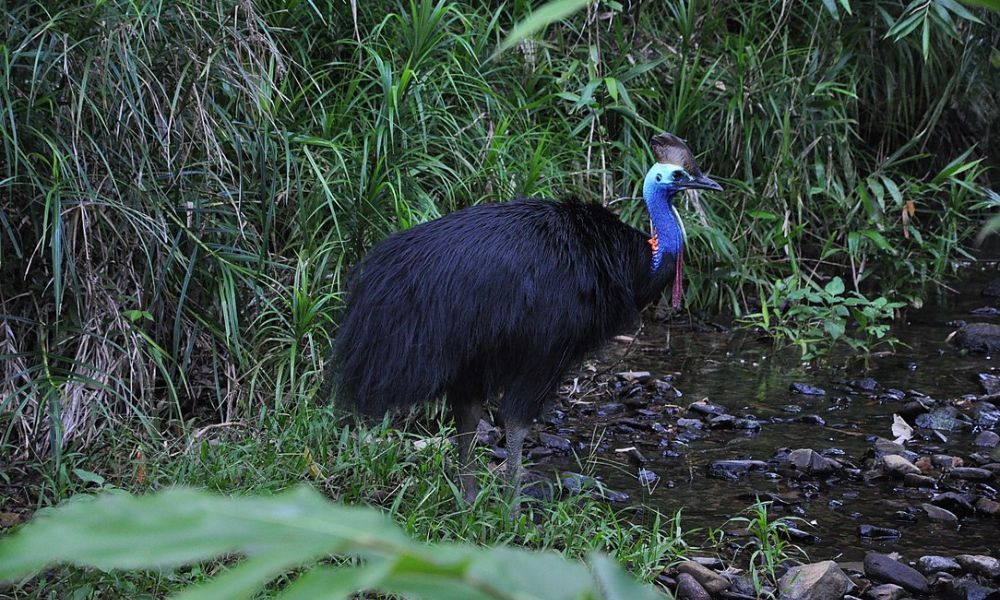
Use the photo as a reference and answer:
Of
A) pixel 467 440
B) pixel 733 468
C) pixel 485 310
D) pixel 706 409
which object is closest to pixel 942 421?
pixel 706 409

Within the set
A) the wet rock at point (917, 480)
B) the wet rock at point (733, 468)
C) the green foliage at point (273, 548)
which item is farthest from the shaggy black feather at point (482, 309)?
the green foliage at point (273, 548)

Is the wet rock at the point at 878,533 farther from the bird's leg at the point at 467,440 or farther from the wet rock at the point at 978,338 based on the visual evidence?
the wet rock at the point at 978,338

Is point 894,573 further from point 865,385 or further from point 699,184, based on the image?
point 865,385

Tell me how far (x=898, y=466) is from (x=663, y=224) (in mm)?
1104

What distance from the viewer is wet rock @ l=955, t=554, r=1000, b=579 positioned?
296 centimetres

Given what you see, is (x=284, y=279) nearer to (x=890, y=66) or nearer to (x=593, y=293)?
(x=593, y=293)

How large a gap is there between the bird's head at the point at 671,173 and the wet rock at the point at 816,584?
1.30 metres

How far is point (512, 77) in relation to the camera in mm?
5188

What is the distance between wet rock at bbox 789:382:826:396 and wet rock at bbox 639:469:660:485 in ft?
3.66

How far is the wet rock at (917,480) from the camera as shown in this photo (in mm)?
3676

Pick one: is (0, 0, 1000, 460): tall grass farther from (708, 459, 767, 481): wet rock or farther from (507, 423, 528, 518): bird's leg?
(708, 459, 767, 481): wet rock

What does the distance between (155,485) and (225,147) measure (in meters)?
1.40

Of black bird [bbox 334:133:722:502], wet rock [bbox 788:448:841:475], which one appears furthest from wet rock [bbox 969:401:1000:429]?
black bird [bbox 334:133:722:502]

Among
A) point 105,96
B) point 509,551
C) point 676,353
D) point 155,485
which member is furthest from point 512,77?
point 509,551
